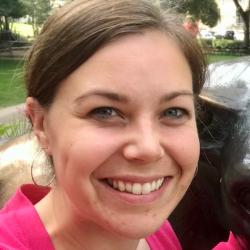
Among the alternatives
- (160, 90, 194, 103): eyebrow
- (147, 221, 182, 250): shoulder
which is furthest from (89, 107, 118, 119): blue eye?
(147, 221, 182, 250): shoulder

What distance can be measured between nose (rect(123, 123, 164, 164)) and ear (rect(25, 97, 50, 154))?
0.28 metres

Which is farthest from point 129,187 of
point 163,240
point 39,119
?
point 163,240

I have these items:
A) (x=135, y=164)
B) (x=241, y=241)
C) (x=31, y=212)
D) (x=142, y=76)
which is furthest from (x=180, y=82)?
(x=241, y=241)

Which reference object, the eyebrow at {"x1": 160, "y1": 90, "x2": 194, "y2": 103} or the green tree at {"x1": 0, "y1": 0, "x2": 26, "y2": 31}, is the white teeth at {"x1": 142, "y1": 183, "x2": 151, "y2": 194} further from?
the green tree at {"x1": 0, "y1": 0, "x2": 26, "y2": 31}

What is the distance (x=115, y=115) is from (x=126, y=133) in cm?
5

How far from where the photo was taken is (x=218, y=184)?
1864 mm

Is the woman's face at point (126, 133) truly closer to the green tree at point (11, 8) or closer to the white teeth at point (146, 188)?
the white teeth at point (146, 188)

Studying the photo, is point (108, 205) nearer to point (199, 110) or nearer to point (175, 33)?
point (175, 33)

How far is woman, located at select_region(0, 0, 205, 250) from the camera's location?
110 cm

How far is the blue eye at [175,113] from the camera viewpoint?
1168 millimetres

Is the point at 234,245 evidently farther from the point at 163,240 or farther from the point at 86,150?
the point at 86,150

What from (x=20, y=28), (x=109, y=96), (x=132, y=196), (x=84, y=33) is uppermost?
(x=84, y=33)

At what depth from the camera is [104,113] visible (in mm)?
1118

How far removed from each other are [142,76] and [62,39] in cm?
24
